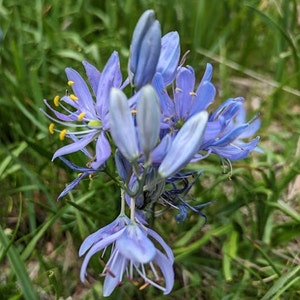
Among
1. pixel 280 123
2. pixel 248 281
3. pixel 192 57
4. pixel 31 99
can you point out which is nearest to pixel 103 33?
pixel 192 57

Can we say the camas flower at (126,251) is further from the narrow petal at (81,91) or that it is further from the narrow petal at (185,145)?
the narrow petal at (81,91)

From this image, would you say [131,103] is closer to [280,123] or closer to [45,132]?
[45,132]

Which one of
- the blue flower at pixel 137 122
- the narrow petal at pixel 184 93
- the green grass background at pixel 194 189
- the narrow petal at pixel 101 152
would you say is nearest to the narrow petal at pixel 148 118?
the blue flower at pixel 137 122

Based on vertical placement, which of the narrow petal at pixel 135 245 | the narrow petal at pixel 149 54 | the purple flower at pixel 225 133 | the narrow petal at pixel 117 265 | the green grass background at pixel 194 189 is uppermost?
the narrow petal at pixel 149 54

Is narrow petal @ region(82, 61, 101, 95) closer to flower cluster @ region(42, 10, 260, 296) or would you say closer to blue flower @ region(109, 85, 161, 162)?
flower cluster @ region(42, 10, 260, 296)

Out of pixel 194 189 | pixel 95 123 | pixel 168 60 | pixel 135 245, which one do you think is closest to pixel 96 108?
pixel 95 123

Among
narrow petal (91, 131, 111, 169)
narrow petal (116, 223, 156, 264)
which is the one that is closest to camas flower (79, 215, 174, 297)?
narrow petal (116, 223, 156, 264)
